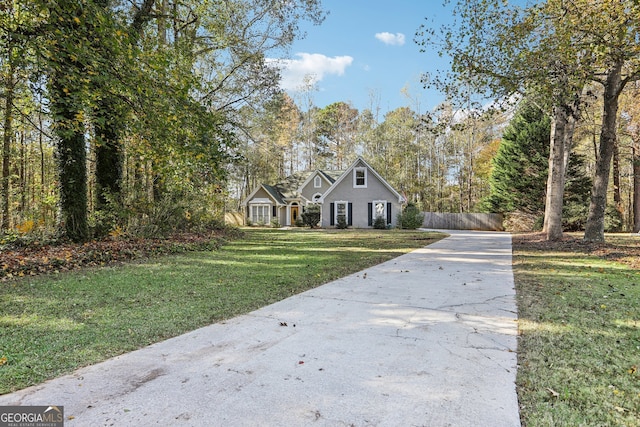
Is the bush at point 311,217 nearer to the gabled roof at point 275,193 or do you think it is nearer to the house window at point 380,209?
the gabled roof at point 275,193

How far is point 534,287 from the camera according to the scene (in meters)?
5.57

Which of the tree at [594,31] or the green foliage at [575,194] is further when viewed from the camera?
the green foliage at [575,194]

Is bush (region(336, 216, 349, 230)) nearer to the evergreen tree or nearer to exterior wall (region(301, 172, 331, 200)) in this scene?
exterior wall (region(301, 172, 331, 200))

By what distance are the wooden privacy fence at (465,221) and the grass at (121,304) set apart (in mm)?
21302

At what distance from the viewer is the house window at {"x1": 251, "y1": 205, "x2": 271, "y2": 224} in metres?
28.8

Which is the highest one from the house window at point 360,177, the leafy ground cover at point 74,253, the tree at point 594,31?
the tree at point 594,31

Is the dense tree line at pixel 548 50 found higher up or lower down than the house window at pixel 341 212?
higher up

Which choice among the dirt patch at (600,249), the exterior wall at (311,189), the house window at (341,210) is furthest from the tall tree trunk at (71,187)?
the exterior wall at (311,189)

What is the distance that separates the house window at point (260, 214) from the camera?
2880cm

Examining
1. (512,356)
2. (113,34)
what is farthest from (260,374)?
(113,34)

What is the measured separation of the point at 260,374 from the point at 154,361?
0.91 m

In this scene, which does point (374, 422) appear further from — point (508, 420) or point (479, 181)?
point (479, 181)

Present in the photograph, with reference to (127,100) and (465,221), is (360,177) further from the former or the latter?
(127,100)

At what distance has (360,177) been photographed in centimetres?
2428
